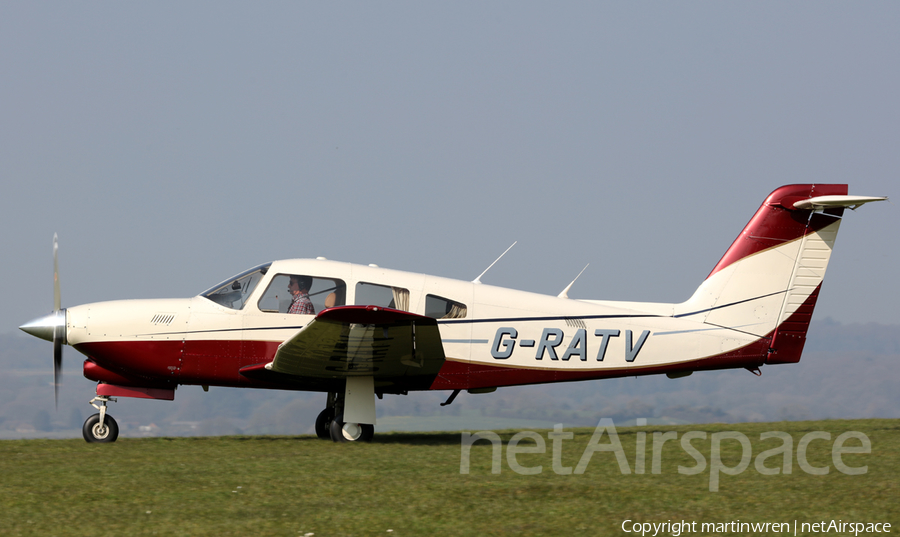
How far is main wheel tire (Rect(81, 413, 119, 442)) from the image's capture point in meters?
9.67

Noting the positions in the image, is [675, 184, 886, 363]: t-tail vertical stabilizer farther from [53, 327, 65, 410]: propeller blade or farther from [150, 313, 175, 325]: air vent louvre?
[53, 327, 65, 410]: propeller blade

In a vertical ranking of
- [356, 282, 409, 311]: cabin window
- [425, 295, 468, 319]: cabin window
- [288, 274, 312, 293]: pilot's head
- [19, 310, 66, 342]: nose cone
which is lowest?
[19, 310, 66, 342]: nose cone

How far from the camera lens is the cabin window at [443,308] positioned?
1019 cm

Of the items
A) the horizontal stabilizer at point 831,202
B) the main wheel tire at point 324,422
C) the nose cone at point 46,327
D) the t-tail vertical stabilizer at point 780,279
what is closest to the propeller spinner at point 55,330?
the nose cone at point 46,327

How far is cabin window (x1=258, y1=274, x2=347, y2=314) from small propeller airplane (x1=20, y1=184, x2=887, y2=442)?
Answer: 0.01 meters

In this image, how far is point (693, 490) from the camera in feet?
22.2

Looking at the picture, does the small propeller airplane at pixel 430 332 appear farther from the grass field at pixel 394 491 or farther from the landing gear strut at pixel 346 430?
the grass field at pixel 394 491

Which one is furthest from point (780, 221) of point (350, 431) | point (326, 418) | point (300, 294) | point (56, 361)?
point (56, 361)

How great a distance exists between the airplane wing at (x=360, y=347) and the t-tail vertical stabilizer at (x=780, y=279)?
11.9 feet

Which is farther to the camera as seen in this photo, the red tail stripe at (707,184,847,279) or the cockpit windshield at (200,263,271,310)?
the red tail stripe at (707,184,847,279)

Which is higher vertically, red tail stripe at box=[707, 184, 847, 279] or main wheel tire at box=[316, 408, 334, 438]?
red tail stripe at box=[707, 184, 847, 279]

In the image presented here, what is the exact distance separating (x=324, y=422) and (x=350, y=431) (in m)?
1.11

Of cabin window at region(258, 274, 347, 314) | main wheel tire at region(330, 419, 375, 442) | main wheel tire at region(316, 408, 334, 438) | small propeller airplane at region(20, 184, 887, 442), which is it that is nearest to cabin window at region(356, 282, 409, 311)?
small propeller airplane at region(20, 184, 887, 442)

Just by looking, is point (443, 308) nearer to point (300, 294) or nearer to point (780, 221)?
point (300, 294)
